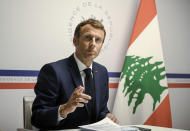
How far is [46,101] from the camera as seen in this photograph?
1.78 meters

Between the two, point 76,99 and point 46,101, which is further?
point 46,101

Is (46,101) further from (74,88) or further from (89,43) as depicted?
(89,43)

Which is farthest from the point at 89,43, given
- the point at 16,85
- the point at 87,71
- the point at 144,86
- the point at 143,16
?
the point at 143,16

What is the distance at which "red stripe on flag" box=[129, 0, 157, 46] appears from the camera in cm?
342

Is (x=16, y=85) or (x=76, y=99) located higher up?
(x=76, y=99)

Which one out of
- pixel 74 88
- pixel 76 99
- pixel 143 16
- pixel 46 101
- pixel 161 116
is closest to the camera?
pixel 76 99

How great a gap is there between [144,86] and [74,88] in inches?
61.6

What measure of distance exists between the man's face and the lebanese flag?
131 cm

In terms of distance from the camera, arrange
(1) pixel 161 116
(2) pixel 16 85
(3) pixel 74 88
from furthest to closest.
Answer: (1) pixel 161 116
(2) pixel 16 85
(3) pixel 74 88

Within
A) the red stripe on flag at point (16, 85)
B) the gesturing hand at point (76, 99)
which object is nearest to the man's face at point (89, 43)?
the gesturing hand at point (76, 99)

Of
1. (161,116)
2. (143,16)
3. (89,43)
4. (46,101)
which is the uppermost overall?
(143,16)

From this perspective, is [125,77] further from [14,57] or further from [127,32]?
[14,57]

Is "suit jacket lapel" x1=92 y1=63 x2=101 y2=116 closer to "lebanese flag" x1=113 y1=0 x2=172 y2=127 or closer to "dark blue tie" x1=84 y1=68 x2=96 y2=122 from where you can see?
"dark blue tie" x1=84 y1=68 x2=96 y2=122

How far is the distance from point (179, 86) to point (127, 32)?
4.22 ft
